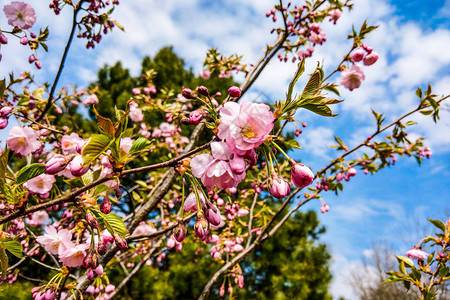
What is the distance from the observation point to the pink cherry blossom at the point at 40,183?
3.33 feet

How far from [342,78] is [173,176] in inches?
45.8

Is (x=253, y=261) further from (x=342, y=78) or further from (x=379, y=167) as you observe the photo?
(x=342, y=78)

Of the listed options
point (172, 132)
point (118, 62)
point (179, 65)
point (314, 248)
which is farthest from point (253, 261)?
point (118, 62)

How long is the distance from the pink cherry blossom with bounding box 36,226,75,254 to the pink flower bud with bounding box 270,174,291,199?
79 cm

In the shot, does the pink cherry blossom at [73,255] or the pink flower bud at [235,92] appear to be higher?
the pink flower bud at [235,92]

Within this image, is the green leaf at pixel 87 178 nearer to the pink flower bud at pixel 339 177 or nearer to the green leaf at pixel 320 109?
the green leaf at pixel 320 109

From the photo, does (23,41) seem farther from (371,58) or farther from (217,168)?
(371,58)

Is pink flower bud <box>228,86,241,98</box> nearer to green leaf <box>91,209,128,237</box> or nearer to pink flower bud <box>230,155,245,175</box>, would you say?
pink flower bud <box>230,155,245,175</box>

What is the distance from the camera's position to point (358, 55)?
5.13 ft

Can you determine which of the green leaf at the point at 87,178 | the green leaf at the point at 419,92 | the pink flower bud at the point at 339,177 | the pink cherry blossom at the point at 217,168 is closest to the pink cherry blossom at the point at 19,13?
the green leaf at the point at 87,178

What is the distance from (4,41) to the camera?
1.27 meters

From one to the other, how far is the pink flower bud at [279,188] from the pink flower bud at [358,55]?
123 centimetres

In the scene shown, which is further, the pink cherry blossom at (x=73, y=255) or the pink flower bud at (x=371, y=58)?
the pink flower bud at (x=371, y=58)

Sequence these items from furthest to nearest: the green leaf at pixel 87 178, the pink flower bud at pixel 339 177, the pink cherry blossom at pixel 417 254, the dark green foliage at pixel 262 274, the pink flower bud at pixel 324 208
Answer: the dark green foliage at pixel 262 274
the pink flower bud at pixel 324 208
the pink flower bud at pixel 339 177
the pink cherry blossom at pixel 417 254
the green leaf at pixel 87 178
